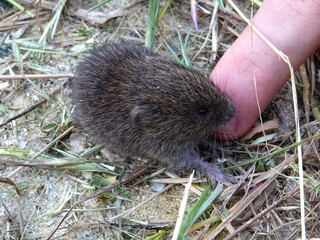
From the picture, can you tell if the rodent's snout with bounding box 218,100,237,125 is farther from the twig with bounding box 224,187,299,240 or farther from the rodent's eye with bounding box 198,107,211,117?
the twig with bounding box 224,187,299,240

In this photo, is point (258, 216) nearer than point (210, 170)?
Yes

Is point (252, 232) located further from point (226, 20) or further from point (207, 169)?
point (226, 20)

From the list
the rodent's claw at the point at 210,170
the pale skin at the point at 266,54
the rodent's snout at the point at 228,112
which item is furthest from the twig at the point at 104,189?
the pale skin at the point at 266,54

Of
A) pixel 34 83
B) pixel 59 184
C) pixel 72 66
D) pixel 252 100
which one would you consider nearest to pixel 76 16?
pixel 72 66

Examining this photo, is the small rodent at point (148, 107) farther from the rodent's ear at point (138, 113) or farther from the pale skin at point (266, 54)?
the pale skin at point (266, 54)

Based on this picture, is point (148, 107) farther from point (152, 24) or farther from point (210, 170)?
point (152, 24)

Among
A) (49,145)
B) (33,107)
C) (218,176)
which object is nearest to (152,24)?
(33,107)
